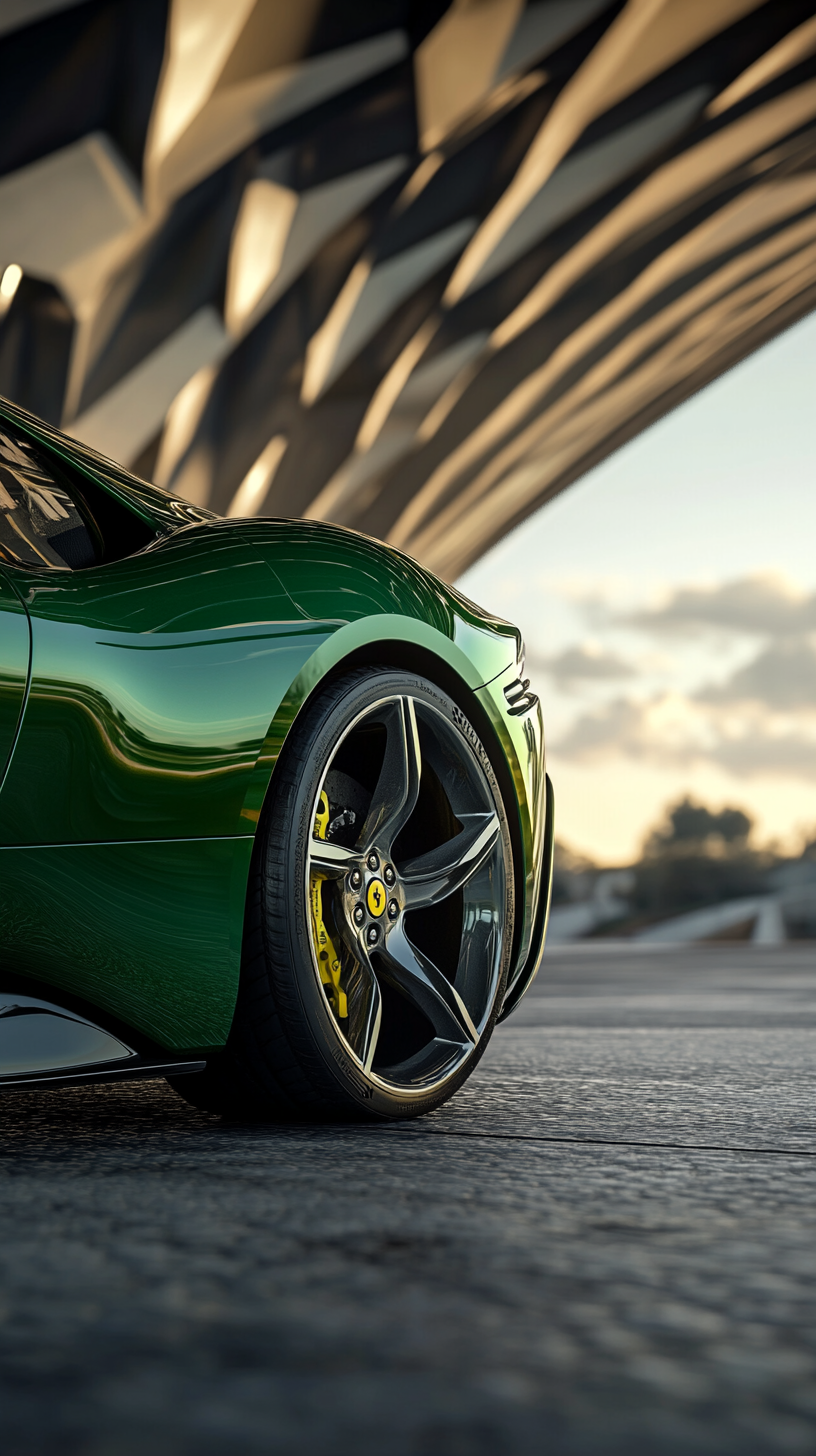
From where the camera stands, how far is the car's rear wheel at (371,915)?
218 cm

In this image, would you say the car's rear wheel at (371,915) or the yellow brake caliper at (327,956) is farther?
the yellow brake caliper at (327,956)

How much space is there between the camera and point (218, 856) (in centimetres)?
214

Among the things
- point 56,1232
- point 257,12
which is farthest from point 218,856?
point 257,12

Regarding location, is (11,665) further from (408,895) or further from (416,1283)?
(416,1283)

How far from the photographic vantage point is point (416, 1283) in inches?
47.1

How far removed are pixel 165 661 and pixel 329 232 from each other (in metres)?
13.7

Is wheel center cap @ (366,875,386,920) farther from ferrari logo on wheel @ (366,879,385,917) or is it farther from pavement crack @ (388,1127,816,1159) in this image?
pavement crack @ (388,1127,816,1159)

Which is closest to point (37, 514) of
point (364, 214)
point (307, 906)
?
point (307, 906)

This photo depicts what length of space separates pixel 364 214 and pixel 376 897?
1477cm

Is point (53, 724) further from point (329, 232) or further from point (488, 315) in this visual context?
point (488, 315)

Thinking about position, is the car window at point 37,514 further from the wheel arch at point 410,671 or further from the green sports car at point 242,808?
the wheel arch at point 410,671

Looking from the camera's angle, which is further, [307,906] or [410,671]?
[410,671]

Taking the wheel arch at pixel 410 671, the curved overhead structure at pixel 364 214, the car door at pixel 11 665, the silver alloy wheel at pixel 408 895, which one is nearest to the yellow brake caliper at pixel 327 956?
the silver alloy wheel at pixel 408 895

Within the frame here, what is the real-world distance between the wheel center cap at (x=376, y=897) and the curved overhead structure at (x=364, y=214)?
779 centimetres
